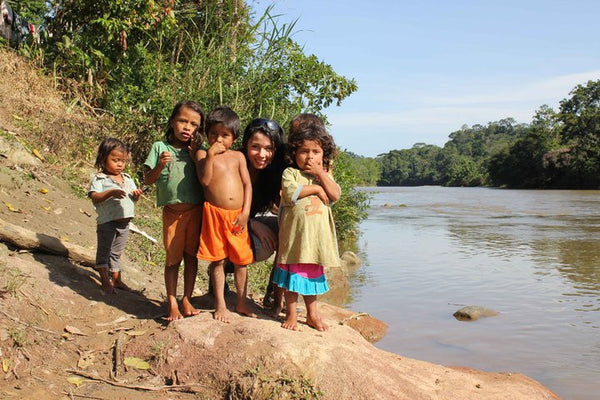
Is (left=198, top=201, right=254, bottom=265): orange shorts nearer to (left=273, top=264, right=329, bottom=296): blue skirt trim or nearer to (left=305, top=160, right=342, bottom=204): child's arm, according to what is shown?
(left=273, top=264, right=329, bottom=296): blue skirt trim

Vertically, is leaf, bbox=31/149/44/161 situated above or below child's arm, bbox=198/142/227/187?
above

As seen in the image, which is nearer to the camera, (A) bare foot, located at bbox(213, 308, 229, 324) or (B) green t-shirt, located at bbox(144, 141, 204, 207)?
(A) bare foot, located at bbox(213, 308, 229, 324)

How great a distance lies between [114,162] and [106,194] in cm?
33

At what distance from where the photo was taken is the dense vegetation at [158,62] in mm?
8086

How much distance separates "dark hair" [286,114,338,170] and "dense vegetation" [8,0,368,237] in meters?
4.48

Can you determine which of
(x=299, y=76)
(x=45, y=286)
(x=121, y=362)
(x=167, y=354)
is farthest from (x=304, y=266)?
(x=299, y=76)

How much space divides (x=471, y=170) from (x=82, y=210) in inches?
2898

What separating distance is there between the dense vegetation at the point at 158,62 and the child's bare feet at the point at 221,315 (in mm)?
4820

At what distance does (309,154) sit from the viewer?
336cm

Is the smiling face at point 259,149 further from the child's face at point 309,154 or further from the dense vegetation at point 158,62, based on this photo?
the dense vegetation at point 158,62

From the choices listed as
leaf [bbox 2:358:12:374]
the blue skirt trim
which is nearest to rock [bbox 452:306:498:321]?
the blue skirt trim

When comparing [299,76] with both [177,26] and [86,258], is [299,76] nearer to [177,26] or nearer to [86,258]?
[177,26]

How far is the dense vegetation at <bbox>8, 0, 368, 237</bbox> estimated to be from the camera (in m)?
8.09

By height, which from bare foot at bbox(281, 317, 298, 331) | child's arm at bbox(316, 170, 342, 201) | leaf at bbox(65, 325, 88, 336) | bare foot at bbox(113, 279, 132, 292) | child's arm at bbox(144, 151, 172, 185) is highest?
child's arm at bbox(144, 151, 172, 185)
